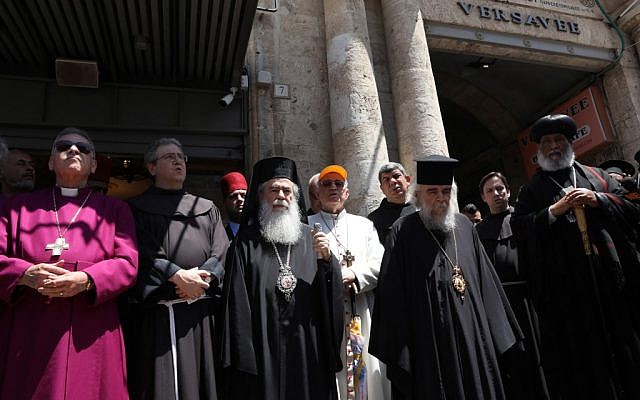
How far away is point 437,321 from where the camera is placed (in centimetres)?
269

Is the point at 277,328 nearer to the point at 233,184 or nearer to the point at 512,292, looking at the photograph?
the point at 233,184

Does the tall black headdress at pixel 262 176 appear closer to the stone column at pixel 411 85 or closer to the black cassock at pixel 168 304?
the black cassock at pixel 168 304

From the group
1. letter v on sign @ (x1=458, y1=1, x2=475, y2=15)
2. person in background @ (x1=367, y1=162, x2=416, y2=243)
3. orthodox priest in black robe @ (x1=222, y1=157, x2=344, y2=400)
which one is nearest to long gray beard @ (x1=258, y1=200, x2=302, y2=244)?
orthodox priest in black robe @ (x1=222, y1=157, x2=344, y2=400)

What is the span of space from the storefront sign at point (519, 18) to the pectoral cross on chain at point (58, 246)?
293 inches

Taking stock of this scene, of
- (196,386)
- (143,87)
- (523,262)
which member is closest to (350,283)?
(196,386)

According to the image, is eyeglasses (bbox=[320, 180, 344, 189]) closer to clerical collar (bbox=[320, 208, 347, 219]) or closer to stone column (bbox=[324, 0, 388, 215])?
clerical collar (bbox=[320, 208, 347, 219])

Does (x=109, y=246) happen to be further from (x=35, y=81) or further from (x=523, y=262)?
(x=35, y=81)

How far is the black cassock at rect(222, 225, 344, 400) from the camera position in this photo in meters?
2.53

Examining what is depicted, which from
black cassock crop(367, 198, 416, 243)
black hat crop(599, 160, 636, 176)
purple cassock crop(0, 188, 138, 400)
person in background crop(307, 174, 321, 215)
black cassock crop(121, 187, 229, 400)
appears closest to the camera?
purple cassock crop(0, 188, 138, 400)

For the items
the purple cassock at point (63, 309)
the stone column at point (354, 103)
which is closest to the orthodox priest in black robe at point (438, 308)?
the purple cassock at point (63, 309)

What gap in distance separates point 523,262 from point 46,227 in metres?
→ 3.35

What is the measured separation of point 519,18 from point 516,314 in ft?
21.1

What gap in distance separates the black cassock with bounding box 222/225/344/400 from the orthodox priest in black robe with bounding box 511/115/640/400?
168 cm

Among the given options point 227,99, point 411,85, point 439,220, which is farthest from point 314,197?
point 411,85
